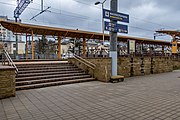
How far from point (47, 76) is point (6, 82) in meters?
3.27

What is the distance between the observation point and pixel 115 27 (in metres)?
11.0

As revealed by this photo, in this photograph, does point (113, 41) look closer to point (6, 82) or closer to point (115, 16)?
point (115, 16)

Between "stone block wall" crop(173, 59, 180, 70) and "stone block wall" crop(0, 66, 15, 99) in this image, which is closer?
"stone block wall" crop(0, 66, 15, 99)

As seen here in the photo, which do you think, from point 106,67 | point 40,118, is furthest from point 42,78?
point 40,118

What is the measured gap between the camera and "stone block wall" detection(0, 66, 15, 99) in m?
6.54

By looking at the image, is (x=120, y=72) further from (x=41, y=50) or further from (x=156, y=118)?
(x=41, y=50)

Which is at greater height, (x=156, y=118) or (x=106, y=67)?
(x=106, y=67)

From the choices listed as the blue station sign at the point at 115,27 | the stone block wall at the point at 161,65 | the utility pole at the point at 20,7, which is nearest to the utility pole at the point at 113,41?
the blue station sign at the point at 115,27

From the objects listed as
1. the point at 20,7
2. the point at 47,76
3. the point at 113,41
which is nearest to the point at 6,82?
the point at 47,76

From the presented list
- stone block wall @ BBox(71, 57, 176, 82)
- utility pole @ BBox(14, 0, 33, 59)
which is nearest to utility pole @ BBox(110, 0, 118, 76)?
stone block wall @ BBox(71, 57, 176, 82)

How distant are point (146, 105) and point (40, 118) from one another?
3.06 meters

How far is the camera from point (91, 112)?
190 inches

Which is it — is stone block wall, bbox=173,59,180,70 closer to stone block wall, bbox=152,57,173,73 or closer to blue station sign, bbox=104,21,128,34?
stone block wall, bbox=152,57,173,73

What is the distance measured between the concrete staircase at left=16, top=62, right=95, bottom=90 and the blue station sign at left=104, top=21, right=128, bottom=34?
3.14 meters
